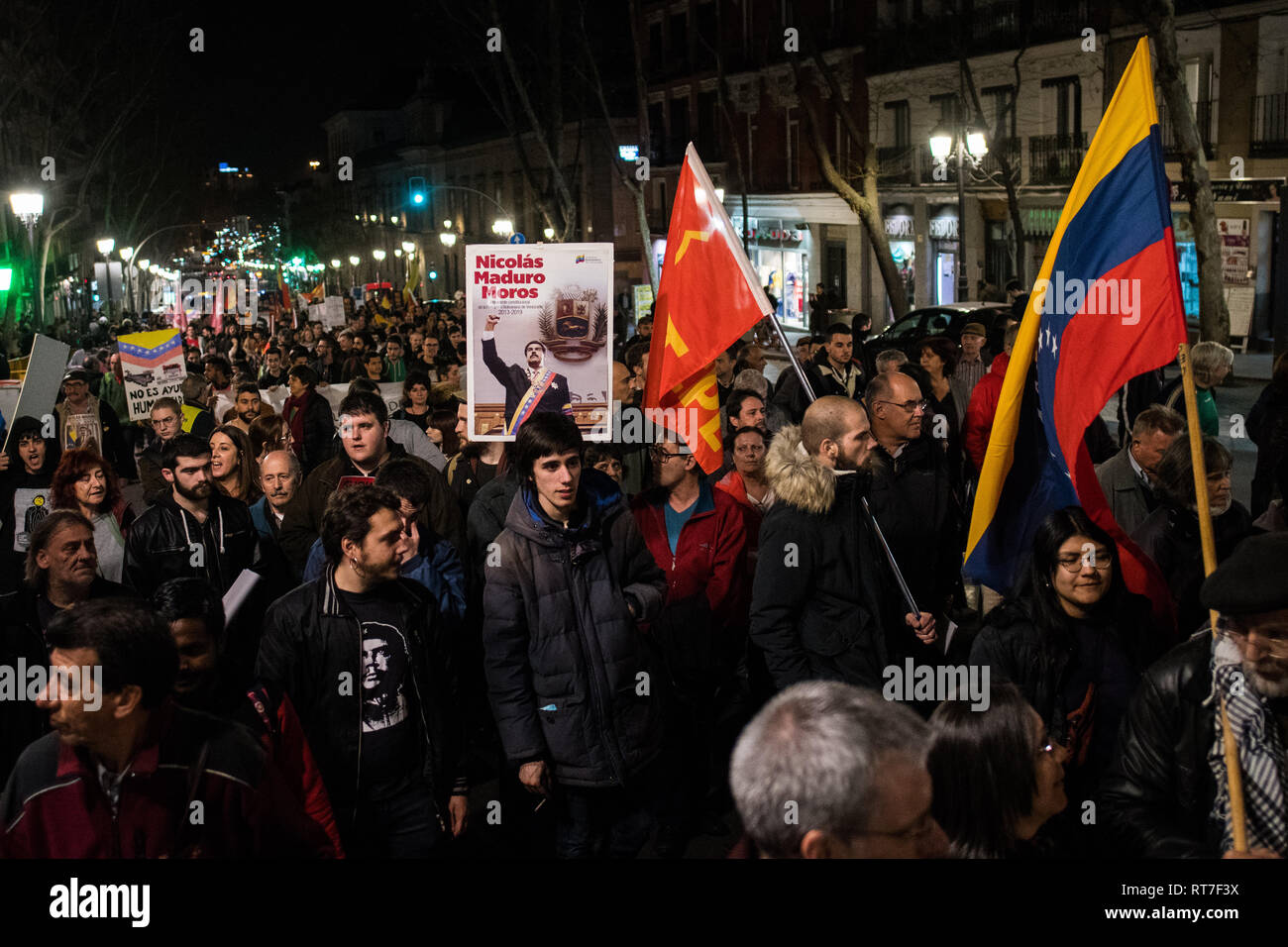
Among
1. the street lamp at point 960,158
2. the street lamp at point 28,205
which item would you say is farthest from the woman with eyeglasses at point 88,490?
the street lamp at point 28,205

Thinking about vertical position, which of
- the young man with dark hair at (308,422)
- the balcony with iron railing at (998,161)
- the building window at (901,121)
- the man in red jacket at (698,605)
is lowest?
the man in red jacket at (698,605)

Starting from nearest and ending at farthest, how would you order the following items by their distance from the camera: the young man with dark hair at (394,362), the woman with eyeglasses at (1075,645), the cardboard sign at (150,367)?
the woman with eyeglasses at (1075,645) → the cardboard sign at (150,367) → the young man with dark hair at (394,362)

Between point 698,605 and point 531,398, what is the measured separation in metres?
1.80

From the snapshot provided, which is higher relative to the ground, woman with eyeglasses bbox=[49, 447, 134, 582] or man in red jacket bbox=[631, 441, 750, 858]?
woman with eyeglasses bbox=[49, 447, 134, 582]

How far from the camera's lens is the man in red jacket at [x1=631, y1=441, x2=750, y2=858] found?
587 cm

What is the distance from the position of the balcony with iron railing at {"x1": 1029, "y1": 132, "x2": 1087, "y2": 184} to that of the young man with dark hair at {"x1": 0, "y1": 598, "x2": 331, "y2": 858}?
106 feet

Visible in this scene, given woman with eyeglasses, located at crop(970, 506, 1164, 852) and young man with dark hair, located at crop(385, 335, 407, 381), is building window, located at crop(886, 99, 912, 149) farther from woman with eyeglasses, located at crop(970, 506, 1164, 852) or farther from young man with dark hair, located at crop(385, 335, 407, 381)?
woman with eyeglasses, located at crop(970, 506, 1164, 852)

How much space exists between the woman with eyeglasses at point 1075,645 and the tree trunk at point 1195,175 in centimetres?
1670

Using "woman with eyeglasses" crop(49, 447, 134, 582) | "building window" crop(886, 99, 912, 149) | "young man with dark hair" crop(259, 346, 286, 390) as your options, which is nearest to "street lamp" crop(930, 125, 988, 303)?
"young man with dark hair" crop(259, 346, 286, 390)

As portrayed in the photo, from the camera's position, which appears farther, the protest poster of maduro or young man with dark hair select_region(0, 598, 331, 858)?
the protest poster of maduro

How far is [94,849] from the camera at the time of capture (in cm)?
302

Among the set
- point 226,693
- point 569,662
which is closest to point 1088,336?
point 569,662

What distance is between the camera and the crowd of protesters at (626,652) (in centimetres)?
304

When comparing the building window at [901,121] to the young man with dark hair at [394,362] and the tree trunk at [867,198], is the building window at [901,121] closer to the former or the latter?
the tree trunk at [867,198]
